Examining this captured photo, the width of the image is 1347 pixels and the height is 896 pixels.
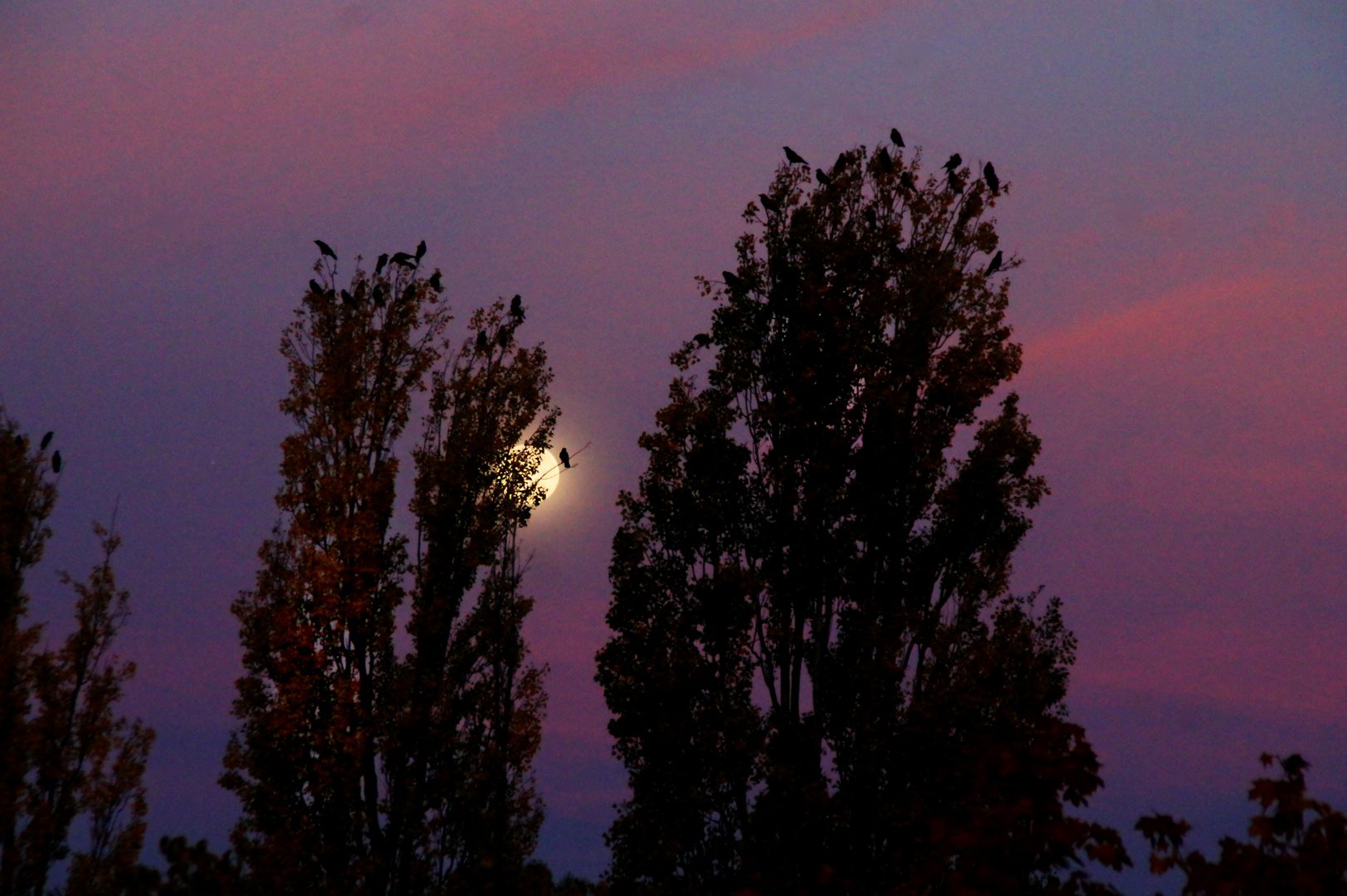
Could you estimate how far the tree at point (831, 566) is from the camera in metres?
18.1

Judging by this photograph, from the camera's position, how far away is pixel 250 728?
19.7 m

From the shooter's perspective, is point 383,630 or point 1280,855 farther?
point 383,630

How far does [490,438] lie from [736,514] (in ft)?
15.4

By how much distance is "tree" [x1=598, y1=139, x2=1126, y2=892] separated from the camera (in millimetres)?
18109

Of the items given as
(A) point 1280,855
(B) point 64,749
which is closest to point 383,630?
(B) point 64,749

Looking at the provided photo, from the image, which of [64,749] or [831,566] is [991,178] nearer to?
[831,566]

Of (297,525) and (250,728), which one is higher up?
(297,525)

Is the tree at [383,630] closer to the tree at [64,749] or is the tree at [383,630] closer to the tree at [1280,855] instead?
the tree at [64,749]

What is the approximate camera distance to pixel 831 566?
64.8ft

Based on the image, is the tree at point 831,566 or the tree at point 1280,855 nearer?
the tree at point 1280,855

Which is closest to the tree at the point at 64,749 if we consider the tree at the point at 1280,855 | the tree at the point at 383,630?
the tree at the point at 383,630

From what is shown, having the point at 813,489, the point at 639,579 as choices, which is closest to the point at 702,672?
the point at 639,579

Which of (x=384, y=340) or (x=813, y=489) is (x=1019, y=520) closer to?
(x=813, y=489)

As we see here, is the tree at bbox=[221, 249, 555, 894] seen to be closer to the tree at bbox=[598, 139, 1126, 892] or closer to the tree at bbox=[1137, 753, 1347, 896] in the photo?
the tree at bbox=[598, 139, 1126, 892]
